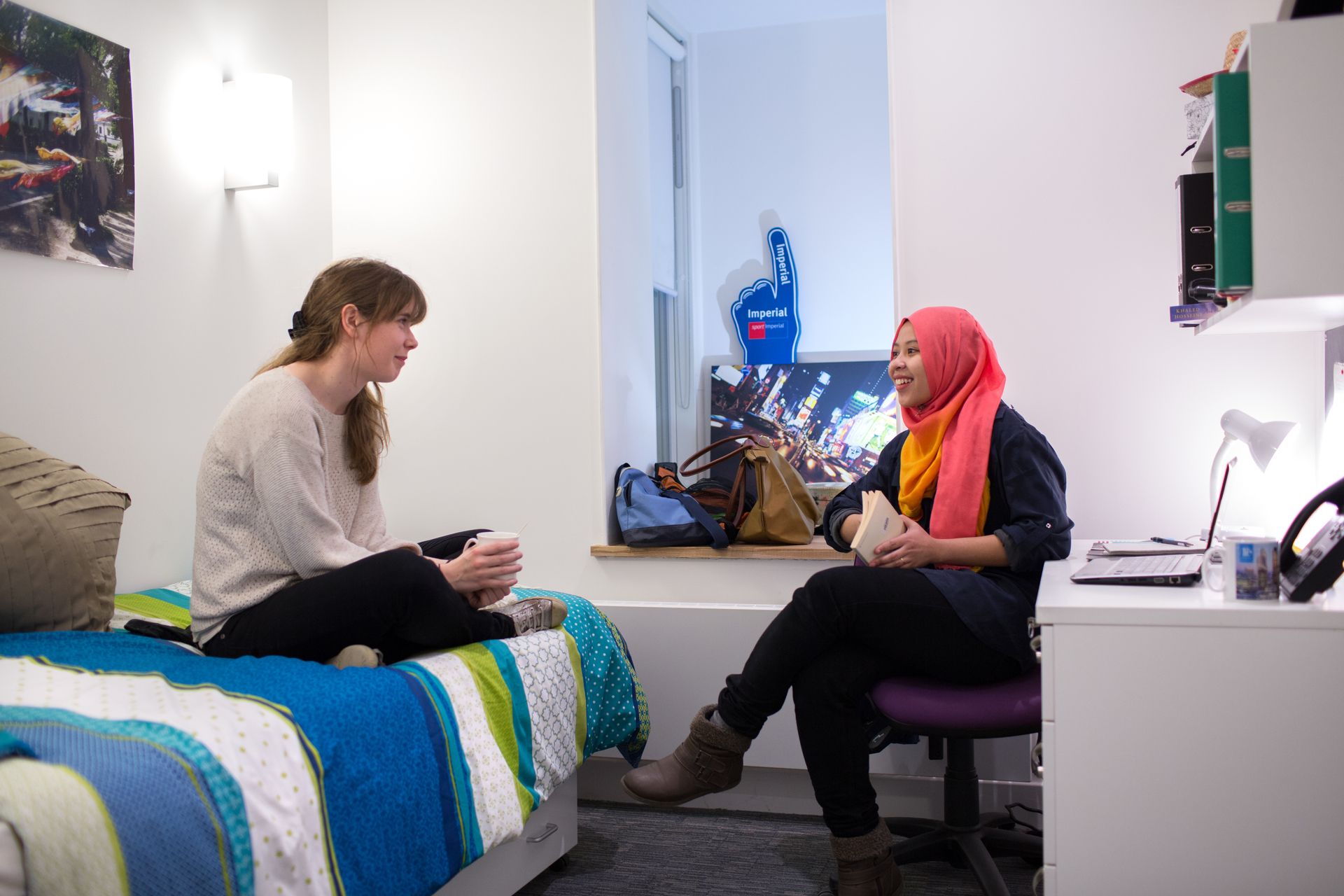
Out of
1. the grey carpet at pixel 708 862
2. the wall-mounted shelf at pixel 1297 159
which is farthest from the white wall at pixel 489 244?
the wall-mounted shelf at pixel 1297 159

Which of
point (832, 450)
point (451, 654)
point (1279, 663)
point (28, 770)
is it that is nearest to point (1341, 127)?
point (1279, 663)

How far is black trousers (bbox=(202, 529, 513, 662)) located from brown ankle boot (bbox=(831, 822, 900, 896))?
83 cm

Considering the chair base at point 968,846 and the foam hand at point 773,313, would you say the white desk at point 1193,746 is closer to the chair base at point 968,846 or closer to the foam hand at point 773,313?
the chair base at point 968,846

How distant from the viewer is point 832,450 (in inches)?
157

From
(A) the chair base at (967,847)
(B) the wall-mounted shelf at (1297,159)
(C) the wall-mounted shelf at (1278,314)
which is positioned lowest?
(A) the chair base at (967,847)

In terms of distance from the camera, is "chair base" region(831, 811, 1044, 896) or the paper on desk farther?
"chair base" region(831, 811, 1044, 896)

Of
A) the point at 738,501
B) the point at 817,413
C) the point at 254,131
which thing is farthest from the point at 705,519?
the point at 254,131

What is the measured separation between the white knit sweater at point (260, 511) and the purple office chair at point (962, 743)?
40.9 inches

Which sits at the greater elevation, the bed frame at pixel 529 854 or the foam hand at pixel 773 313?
the foam hand at pixel 773 313

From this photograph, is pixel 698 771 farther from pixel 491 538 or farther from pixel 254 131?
pixel 254 131

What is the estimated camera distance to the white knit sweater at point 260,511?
5.84ft

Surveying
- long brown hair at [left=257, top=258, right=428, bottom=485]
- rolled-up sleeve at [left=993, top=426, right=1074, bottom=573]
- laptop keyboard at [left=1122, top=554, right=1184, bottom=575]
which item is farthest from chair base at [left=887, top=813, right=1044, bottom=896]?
long brown hair at [left=257, top=258, right=428, bottom=485]

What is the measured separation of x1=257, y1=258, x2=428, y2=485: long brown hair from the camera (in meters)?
1.98

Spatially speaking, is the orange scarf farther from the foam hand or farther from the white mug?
the foam hand
